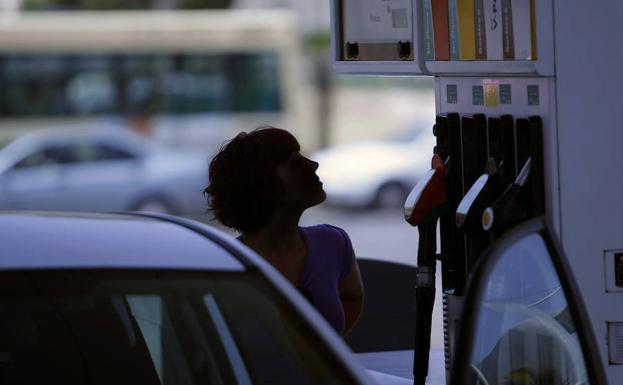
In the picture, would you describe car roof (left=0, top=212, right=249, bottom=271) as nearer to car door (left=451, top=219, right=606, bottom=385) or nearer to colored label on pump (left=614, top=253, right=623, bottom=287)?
car door (left=451, top=219, right=606, bottom=385)

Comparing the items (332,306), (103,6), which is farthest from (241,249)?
(103,6)

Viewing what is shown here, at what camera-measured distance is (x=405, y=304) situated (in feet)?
15.0

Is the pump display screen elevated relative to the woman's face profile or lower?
elevated

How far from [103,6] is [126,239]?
3773 centimetres

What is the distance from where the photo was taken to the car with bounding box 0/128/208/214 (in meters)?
18.7

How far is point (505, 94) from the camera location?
Result: 144 inches

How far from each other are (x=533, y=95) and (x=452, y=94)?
0.50m

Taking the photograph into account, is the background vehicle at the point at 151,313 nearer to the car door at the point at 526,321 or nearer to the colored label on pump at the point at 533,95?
the car door at the point at 526,321

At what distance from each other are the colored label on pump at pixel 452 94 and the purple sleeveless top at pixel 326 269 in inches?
A: 20.8

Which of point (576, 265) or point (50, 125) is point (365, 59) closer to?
point (576, 265)

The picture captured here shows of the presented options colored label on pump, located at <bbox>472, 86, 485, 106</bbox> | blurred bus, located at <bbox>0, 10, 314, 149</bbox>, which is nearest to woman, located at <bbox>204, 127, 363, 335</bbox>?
colored label on pump, located at <bbox>472, 86, 485, 106</bbox>

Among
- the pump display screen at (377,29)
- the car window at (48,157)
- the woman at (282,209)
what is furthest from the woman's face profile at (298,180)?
the car window at (48,157)

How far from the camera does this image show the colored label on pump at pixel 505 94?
3.63 meters

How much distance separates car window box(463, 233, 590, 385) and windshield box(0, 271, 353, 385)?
0.57 metres
